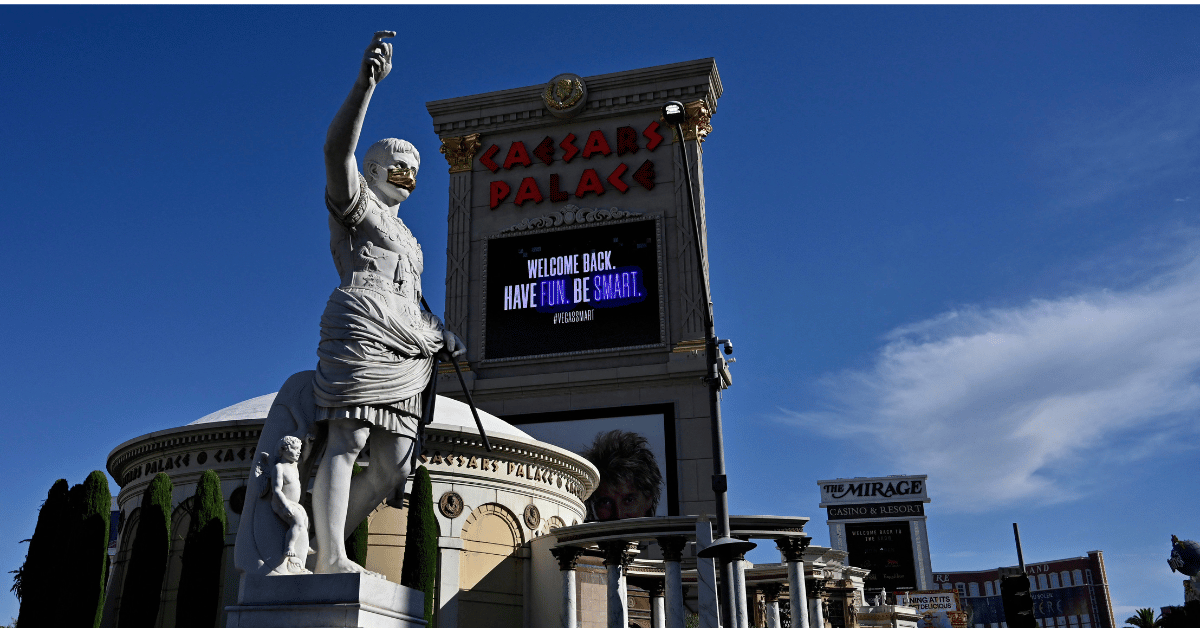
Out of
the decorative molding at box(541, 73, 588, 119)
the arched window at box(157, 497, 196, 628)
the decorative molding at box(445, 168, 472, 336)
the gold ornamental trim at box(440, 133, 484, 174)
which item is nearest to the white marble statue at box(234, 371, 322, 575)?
the arched window at box(157, 497, 196, 628)

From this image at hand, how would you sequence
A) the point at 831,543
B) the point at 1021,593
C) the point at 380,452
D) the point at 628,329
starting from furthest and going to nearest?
the point at 831,543 → the point at 628,329 → the point at 1021,593 → the point at 380,452

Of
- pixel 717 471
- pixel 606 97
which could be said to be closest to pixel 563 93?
pixel 606 97

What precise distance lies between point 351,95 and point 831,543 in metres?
59.3

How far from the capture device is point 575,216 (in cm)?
4488

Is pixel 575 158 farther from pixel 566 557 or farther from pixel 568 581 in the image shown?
pixel 568 581

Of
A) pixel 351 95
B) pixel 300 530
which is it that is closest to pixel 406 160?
pixel 351 95

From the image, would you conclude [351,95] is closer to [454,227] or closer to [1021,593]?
[1021,593]

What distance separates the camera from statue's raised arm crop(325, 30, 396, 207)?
6.66m

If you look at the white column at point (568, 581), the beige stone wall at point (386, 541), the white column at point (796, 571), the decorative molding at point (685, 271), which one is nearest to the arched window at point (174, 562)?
the beige stone wall at point (386, 541)

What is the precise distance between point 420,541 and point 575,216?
1037 inches

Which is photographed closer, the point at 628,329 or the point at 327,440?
the point at 327,440

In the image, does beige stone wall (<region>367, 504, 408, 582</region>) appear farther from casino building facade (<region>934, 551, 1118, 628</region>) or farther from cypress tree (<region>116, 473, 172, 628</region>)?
casino building facade (<region>934, 551, 1118, 628</region>)

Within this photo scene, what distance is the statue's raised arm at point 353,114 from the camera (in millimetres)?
6660

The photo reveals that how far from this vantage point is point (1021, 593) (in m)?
11.8
